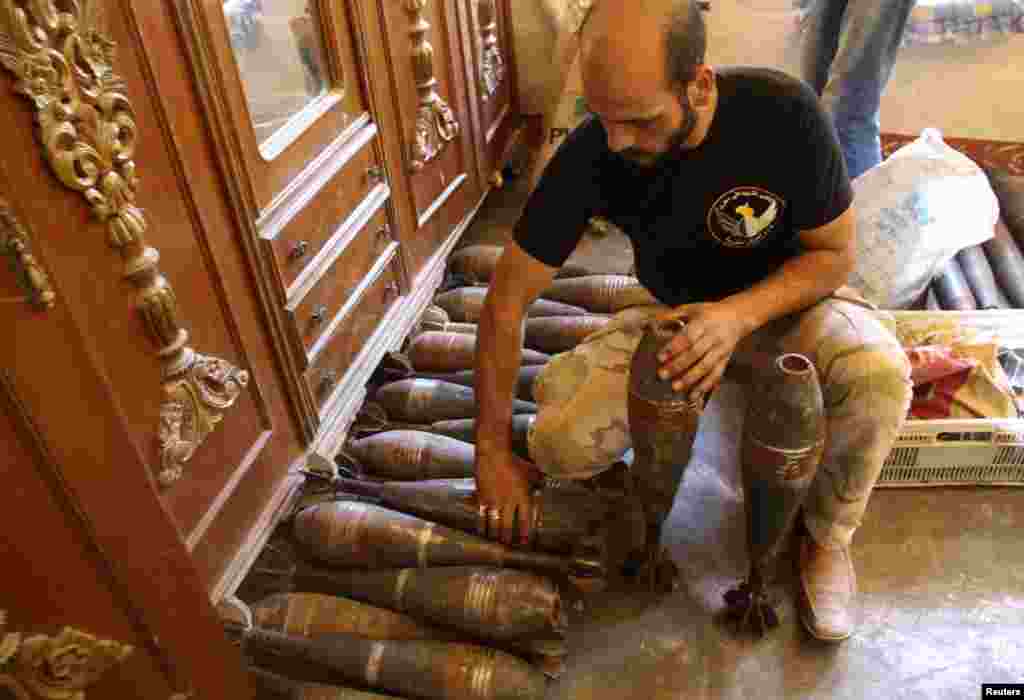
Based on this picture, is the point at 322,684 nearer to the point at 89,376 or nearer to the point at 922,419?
the point at 89,376

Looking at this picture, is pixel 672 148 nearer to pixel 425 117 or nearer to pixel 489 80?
pixel 425 117

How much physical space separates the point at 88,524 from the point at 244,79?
37.6 inches

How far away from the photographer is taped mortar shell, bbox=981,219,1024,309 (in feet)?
6.87

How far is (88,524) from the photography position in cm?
82

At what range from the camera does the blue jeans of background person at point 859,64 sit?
2219mm

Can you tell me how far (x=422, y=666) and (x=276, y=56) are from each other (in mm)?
1248

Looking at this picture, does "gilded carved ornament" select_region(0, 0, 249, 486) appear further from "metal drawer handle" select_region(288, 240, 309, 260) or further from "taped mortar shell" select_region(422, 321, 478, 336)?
"taped mortar shell" select_region(422, 321, 478, 336)

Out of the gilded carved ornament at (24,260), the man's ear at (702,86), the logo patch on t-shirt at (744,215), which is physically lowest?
the logo patch on t-shirt at (744,215)

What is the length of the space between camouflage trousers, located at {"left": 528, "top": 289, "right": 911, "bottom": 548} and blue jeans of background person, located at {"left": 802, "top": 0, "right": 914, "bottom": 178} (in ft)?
3.38

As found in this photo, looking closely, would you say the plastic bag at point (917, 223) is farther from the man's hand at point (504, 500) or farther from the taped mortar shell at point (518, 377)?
the man's hand at point (504, 500)

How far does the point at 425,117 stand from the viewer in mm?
2188

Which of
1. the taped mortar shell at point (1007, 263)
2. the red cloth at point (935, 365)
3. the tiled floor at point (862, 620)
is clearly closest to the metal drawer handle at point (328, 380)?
the tiled floor at point (862, 620)

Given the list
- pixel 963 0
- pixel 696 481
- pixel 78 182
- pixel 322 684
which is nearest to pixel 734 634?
pixel 696 481

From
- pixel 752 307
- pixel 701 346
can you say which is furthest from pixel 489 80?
pixel 701 346
